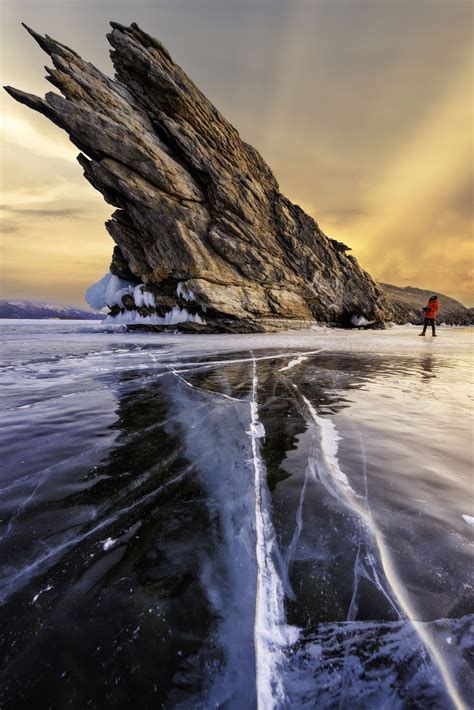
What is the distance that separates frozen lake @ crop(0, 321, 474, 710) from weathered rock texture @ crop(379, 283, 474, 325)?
40.7 meters

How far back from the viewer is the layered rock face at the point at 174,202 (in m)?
18.8

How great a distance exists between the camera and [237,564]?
1.31m

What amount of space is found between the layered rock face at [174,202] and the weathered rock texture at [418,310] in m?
21.1

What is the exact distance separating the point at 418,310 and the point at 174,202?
5070 cm

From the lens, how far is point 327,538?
1.44m

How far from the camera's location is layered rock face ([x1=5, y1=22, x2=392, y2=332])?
1881cm

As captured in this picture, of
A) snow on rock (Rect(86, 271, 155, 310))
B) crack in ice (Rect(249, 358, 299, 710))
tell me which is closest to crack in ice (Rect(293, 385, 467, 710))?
crack in ice (Rect(249, 358, 299, 710))

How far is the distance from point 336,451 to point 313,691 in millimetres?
1631

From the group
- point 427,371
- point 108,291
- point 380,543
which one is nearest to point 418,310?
point 108,291

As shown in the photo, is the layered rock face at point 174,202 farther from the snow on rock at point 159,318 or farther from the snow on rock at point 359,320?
the snow on rock at point 359,320

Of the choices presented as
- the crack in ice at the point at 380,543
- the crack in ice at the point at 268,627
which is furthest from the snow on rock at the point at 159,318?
the crack in ice at the point at 268,627

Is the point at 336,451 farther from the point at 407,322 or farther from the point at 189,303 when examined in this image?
the point at 407,322

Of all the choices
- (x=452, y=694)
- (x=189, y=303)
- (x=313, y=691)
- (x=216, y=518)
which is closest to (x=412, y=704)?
(x=452, y=694)

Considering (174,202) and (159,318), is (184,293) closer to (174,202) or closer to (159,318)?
(159,318)
